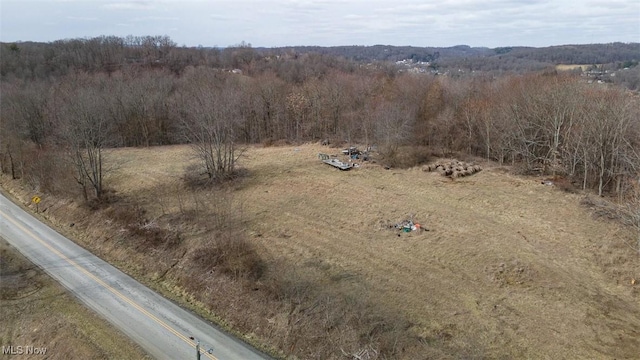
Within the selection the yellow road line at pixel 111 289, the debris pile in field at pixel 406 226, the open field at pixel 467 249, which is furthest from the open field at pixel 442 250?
the yellow road line at pixel 111 289

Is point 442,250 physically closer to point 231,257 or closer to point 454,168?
point 231,257

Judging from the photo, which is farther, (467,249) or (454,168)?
(454,168)

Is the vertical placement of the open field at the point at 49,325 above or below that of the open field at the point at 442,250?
below

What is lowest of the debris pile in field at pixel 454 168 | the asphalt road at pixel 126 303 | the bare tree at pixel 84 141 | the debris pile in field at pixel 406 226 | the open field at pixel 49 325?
the open field at pixel 49 325

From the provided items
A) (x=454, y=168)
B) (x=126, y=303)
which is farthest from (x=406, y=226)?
(x=126, y=303)

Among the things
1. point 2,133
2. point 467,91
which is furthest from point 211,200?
point 467,91

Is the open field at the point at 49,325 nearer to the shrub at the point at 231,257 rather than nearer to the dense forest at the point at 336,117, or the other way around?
the shrub at the point at 231,257

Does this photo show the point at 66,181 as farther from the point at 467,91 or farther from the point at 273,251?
the point at 467,91
